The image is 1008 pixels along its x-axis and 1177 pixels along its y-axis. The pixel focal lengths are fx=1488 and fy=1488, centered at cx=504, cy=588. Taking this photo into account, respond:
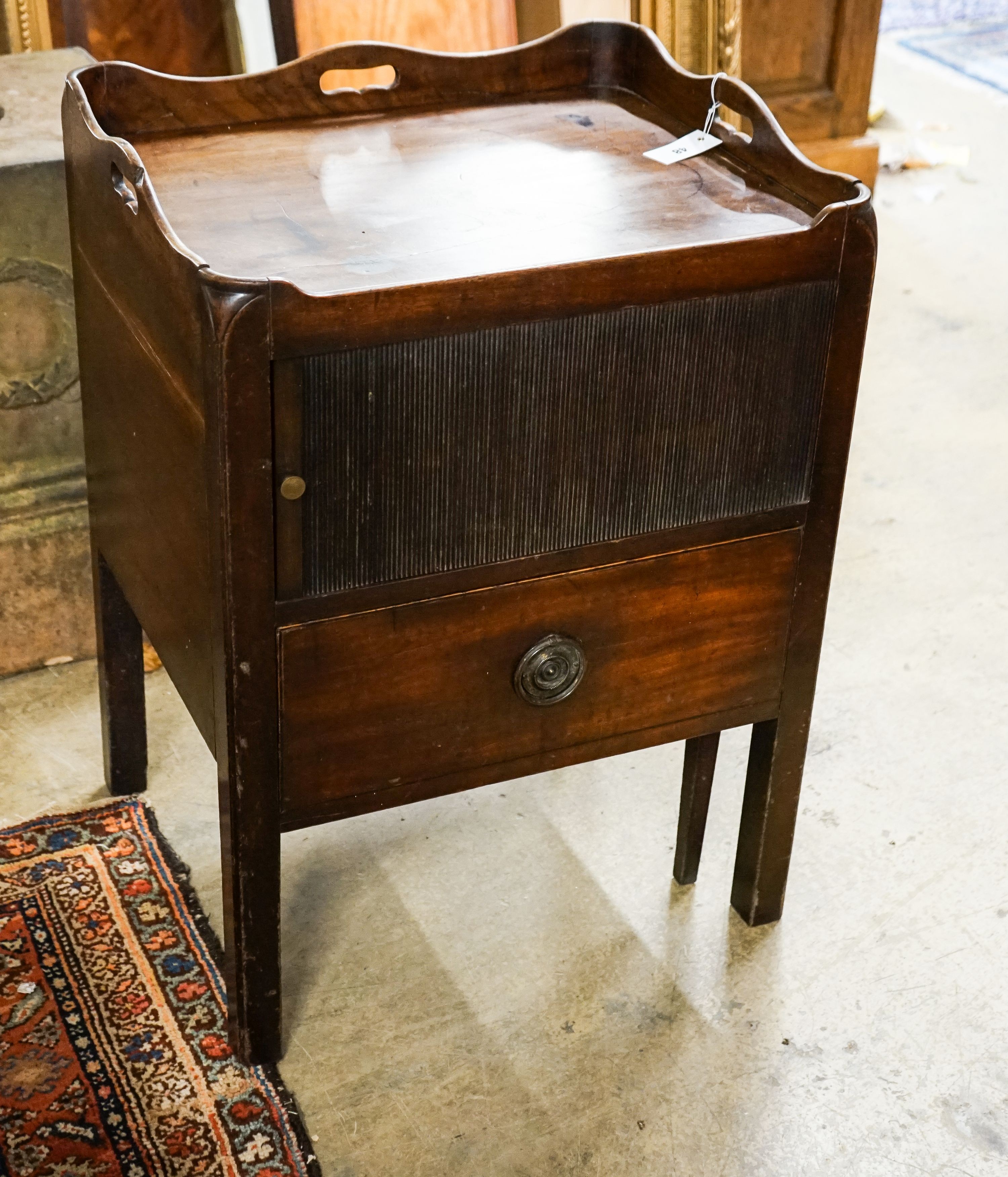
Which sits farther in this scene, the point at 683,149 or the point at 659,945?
the point at 659,945

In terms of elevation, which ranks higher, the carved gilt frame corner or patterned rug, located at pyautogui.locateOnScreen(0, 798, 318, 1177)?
the carved gilt frame corner

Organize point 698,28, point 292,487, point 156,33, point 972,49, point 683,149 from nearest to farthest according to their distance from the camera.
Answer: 1. point 292,487
2. point 683,149
3. point 156,33
4. point 698,28
5. point 972,49

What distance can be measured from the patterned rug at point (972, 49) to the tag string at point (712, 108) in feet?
11.0

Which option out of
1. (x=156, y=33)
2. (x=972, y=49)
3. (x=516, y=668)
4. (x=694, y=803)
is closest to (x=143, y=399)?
(x=516, y=668)

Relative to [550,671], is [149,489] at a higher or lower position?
higher

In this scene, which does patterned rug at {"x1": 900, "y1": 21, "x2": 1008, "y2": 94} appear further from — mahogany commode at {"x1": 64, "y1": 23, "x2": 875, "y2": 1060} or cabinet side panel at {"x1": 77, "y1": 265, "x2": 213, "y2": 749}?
cabinet side panel at {"x1": 77, "y1": 265, "x2": 213, "y2": 749}

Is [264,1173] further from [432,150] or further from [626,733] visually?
[432,150]

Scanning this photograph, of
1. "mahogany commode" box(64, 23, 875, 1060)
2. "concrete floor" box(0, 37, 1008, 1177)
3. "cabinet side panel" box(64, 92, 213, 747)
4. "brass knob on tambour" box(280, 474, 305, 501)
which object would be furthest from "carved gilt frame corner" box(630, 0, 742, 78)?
"brass knob on tambour" box(280, 474, 305, 501)

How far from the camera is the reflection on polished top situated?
125 centimetres

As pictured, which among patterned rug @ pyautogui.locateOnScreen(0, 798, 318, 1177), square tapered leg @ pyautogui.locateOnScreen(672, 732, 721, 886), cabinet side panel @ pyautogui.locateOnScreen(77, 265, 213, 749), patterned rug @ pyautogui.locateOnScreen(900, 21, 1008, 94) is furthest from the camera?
Result: patterned rug @ pyautogui.locateOnScreen(900, 21, 1008, 94)

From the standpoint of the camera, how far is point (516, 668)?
1.37 meters

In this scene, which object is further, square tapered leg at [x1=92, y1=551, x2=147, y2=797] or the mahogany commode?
square tapered leg at [x1=92, y1=551, x2=147, y2=797]

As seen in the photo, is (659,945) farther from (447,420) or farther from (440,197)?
(440,197)

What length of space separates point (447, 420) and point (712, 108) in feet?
1.68
